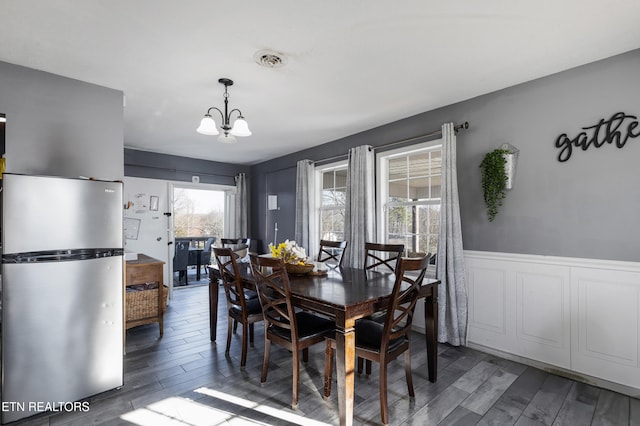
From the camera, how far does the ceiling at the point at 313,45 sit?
6.12 ft

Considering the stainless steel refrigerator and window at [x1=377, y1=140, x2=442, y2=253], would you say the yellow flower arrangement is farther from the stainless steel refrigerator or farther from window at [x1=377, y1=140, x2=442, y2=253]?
window at [x1=377, y1=140, x2=442, y2=253]

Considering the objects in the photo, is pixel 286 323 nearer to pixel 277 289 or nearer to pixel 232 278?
pixel 277 289

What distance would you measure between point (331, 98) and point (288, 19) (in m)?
1.30

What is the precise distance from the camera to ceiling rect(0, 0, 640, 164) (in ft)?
6.12

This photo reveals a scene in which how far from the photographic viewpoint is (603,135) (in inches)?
96.9

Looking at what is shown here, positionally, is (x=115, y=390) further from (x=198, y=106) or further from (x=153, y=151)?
(x=153, y=151)

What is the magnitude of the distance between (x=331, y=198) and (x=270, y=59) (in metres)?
2.82

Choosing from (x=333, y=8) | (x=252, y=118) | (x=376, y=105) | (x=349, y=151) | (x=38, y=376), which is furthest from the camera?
(x=349, y=151)

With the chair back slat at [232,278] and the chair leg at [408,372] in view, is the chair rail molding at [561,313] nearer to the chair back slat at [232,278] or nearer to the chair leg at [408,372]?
the chair leg at [408,372]

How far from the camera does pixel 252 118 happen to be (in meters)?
3.79

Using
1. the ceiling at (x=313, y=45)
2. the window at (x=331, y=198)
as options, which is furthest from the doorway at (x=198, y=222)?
the ceiling at (x=313, y=45)

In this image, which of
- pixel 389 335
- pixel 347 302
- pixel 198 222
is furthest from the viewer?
pixel 198 222

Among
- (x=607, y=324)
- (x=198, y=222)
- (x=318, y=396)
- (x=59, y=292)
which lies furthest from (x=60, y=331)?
(x=198, y=222)

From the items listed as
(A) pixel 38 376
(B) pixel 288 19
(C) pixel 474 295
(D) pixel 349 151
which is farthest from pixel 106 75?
(C) pixel 474 295
